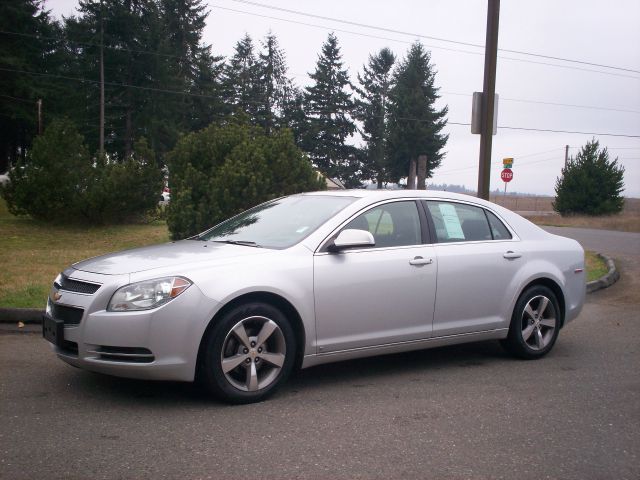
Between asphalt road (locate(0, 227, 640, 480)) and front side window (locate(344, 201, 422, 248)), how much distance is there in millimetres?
1146

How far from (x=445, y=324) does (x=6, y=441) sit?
348 cm

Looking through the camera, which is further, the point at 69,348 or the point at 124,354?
the point at 69,348

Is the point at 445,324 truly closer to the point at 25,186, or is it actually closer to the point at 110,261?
the point at 110,261

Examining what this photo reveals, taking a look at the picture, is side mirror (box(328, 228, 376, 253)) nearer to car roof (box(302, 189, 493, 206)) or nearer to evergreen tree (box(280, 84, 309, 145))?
car roof (box(302, 189, 493, 206))

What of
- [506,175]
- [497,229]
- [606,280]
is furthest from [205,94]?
[497,229]

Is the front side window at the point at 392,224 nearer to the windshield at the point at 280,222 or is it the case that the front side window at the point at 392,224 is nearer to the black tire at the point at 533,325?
the windshield at the point at 280,222

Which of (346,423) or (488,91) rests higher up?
(488,91)

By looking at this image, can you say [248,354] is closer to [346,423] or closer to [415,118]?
[346,423]

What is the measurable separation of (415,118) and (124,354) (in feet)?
196

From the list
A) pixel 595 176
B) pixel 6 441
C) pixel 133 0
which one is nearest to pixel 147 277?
pixel 6 441

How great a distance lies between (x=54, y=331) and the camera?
16.5 feet

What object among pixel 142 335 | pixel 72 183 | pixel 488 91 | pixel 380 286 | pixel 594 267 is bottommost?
pixel 594 267

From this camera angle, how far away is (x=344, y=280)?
5.42 m

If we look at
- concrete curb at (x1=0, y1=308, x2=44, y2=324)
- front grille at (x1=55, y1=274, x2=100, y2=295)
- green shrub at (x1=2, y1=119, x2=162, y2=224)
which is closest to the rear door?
front grille at (x1=55, y1=274, x2=100, y2=295)
